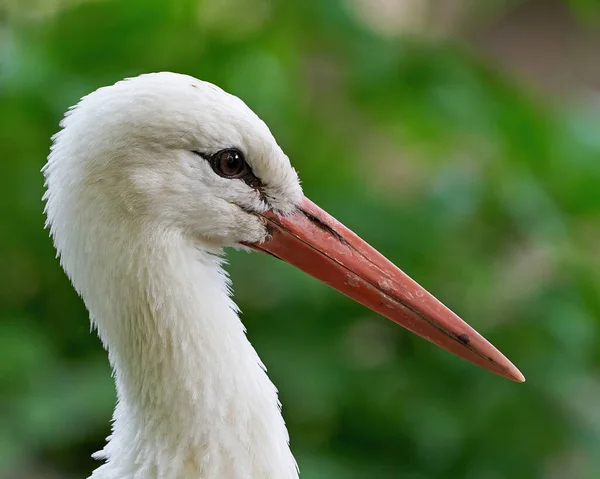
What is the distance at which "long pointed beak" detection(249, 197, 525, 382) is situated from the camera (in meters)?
1.43

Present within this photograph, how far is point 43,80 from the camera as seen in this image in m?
2.76

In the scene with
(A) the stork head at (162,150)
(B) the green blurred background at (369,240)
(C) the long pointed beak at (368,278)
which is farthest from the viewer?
(B) the green blurred background at (369,240)

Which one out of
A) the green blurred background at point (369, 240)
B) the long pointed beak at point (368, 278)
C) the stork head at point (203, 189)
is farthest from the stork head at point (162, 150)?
the green blurred background at point (369, 240)

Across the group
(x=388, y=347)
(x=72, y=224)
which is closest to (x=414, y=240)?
(x=388, y=347)

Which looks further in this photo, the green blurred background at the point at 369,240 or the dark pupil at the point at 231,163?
the green blurred background at the point at 369,240

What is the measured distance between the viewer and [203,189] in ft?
4.38

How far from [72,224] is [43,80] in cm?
160

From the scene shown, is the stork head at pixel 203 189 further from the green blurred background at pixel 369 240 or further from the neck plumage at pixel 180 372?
the green blurred background at pixel 369 240

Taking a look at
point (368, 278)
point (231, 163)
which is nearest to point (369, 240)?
point (368, 278)

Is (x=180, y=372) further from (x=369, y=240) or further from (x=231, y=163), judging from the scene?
(x=369, y=240)

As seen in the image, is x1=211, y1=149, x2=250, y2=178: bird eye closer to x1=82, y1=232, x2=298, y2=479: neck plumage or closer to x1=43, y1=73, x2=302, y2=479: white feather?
x1=43, y1=73, x2=302, y2=479: white feather

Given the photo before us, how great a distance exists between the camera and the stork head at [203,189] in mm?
1271

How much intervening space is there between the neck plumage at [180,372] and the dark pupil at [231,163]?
5.0 inches

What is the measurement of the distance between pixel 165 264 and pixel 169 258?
1cm
